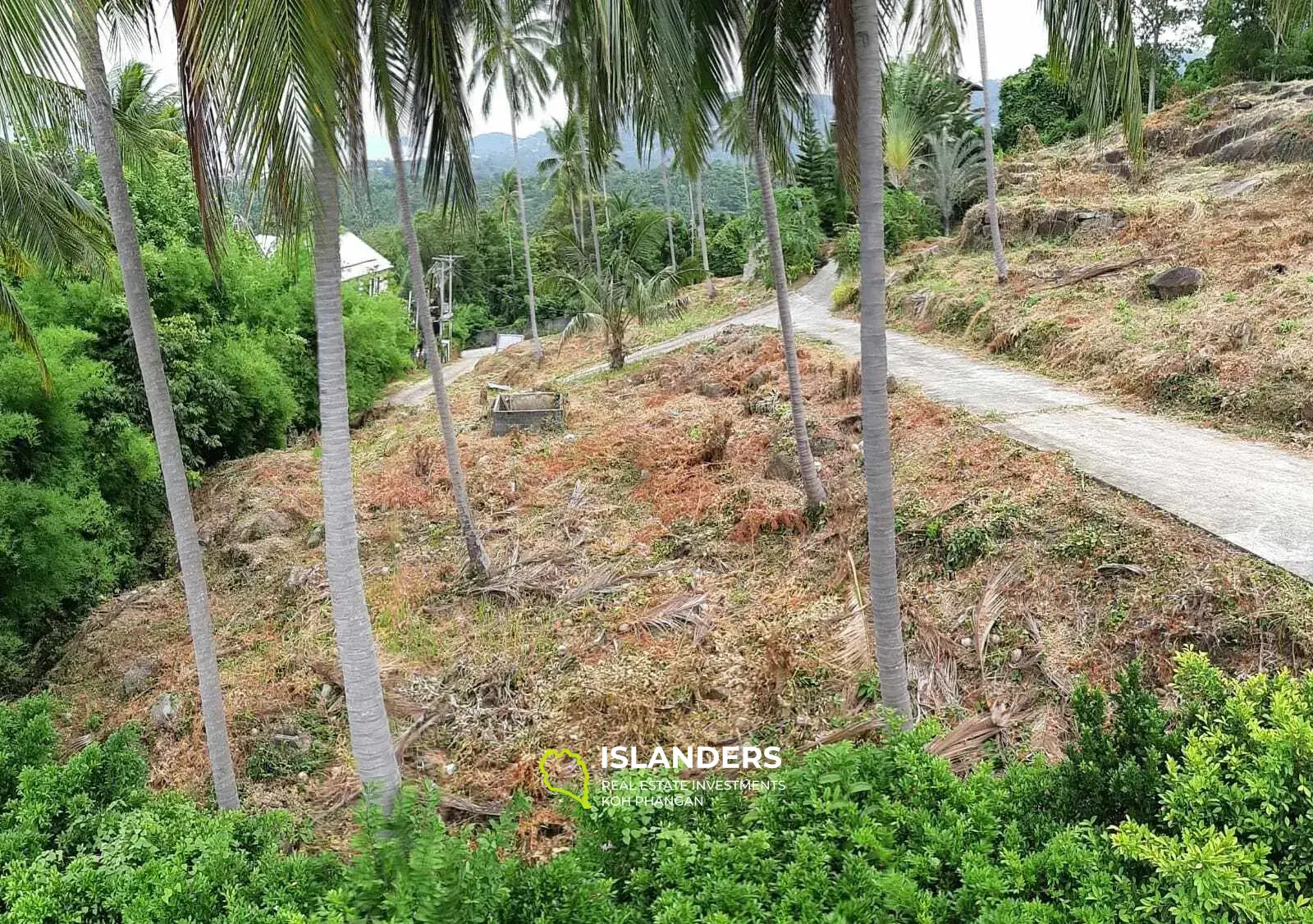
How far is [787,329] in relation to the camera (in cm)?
805

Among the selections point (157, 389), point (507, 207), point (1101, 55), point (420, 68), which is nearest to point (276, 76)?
point (157, 389)

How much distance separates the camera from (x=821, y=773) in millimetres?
3859

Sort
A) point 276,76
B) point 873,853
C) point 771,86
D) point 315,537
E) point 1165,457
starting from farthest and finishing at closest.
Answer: point 315,537, point 1165,457, point 771,86, point 873,853, point 276,76

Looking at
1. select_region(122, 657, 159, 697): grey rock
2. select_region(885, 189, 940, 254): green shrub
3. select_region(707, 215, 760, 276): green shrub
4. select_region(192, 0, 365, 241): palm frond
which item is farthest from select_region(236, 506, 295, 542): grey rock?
select_region(707, 215, 760, 276): green shrub

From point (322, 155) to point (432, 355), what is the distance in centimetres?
477

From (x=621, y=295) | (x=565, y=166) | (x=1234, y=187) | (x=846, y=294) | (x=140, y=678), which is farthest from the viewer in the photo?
(x=565, y=166)

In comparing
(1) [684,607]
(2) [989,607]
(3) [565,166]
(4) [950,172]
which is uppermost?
(3) [565,166]

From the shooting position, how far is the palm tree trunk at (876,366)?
403 centimetres

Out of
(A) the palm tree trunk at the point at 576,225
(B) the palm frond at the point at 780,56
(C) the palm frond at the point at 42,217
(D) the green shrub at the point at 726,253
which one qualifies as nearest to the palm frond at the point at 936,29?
(B) the palm frond at the point at 780,56

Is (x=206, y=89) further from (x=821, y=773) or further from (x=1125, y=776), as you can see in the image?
(x=1125, y=776)

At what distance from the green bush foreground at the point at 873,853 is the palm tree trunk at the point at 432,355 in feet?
16.3

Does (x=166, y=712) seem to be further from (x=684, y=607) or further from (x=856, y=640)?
(x=856, y=640)

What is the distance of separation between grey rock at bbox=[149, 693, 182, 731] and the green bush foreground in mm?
3313

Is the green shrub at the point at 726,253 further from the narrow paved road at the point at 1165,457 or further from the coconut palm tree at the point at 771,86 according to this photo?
the coconut palm tree at the point at 771,86
